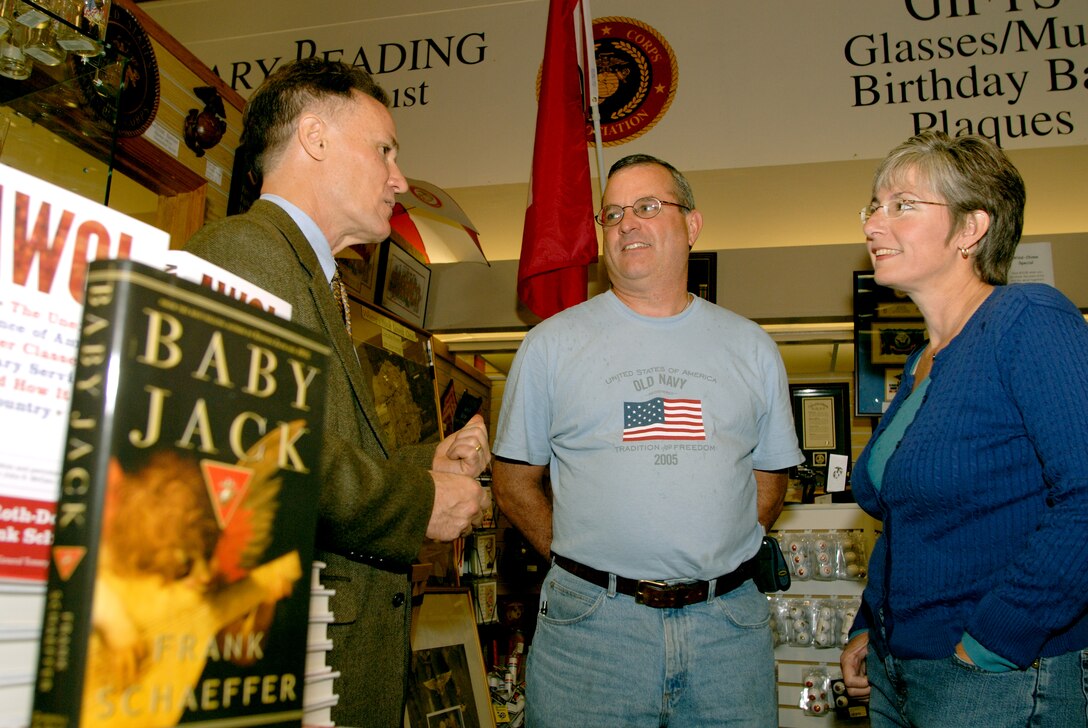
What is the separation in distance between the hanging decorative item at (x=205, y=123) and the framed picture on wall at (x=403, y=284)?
3.94 ft

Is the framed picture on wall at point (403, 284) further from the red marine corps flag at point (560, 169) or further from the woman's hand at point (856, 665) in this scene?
the woman's hand at point (856, 665)

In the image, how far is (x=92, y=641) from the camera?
0.41 metres

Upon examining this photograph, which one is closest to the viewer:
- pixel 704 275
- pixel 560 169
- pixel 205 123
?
pixel 205 123

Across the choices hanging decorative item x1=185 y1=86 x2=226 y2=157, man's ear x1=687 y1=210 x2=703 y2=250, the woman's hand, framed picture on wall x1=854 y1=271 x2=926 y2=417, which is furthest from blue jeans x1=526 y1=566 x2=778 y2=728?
framed picture on wall x1=854 y1=271 x2=926 y2=417

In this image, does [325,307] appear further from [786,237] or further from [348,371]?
[786,237]

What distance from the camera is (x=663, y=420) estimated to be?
1944 millimetres

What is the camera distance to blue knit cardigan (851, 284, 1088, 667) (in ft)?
3.98

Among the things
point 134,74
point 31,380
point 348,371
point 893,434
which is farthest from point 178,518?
point 134,74

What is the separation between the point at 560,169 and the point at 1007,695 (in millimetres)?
2958

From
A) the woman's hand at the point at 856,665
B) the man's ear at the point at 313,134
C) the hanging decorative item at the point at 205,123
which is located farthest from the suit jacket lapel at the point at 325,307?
the hanging decorative item at the point at 205,123

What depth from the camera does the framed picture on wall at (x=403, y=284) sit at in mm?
4059

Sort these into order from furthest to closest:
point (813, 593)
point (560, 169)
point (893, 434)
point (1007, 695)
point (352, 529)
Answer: point (560, 169)
point (813, 593)
point (893, 434)
point (1007, 695)
point (352, 529)

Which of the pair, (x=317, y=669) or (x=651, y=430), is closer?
(x=317, y=669)

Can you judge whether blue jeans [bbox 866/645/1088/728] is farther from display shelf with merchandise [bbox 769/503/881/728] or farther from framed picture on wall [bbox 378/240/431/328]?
framed picture on wall [bbox 378/240/431/328]
